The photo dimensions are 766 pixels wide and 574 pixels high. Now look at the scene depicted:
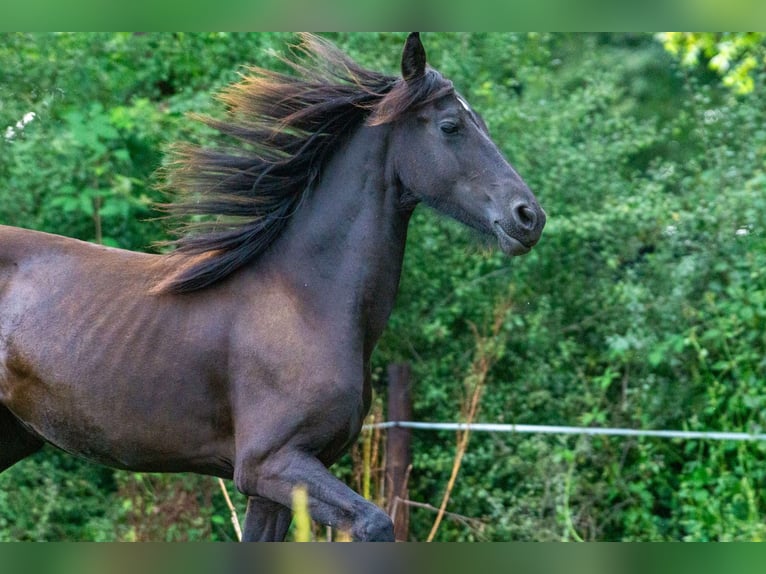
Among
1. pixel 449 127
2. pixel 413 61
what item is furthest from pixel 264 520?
pixel 413 61

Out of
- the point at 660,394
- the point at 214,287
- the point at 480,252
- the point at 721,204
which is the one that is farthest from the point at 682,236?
the point at 214,287

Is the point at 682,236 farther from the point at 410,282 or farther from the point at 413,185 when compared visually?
the point at 413,185

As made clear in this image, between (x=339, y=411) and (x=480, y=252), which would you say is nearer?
(x=339, y=411)

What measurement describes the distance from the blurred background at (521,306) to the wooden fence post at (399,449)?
0.30 feet

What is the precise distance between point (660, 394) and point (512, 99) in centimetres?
254

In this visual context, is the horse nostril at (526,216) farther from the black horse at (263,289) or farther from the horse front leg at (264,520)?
the horse front leg at (264,520)

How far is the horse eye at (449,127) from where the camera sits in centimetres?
402

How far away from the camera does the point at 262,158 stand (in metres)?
4.27

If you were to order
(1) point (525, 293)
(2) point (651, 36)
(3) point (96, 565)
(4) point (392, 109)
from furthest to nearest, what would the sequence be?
A: (2) point (651, 36) < (1) point (525, 293) < (4) point (392, 109) < (3) point (96, 565)

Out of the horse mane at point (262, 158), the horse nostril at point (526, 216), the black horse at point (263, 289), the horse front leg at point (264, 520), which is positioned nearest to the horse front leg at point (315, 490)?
the black horse at point (263, 289)

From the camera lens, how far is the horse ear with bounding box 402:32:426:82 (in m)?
4.01

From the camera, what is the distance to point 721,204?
7492mm

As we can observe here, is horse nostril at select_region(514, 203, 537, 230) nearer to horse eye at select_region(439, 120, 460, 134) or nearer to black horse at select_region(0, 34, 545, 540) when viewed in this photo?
black horse at select_region(0, 34, 545, 540)

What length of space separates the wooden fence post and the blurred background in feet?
0.30
